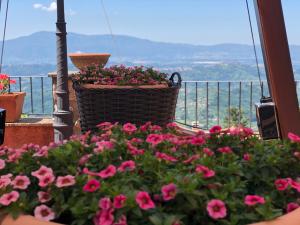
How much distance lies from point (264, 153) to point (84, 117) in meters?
1.43

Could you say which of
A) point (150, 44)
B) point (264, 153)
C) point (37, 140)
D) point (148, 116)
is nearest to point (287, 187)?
point (264, 153)

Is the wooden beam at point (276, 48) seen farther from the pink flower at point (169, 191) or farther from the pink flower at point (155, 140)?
the pink flower at point (169, 191)

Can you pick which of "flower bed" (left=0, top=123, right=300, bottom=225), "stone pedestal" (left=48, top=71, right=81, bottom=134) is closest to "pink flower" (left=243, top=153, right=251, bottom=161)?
"flower bed" (left=0, top=123, right=300, bottom=225)

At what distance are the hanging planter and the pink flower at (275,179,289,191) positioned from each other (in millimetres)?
1365

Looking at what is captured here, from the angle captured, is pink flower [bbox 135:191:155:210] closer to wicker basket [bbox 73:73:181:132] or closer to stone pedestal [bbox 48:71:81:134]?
wicker basket [bbox 73:73:181:132]

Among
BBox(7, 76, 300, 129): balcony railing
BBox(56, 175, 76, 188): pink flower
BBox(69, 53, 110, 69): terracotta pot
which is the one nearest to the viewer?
BBox(56, 175, 76, 188): pink flower

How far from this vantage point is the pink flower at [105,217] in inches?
32.0

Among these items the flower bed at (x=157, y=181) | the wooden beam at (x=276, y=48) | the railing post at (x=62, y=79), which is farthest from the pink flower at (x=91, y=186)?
the railing post at (x=62, y=79)

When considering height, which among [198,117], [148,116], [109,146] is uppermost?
[198,117]

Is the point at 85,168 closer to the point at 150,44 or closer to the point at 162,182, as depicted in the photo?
the point at 162,182

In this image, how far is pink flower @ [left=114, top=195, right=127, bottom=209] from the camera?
2.69ft

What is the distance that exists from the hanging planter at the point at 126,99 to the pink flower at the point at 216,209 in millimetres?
1498

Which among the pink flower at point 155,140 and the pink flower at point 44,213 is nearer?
the pink flower at point 44,213

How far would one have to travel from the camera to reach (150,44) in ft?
217
